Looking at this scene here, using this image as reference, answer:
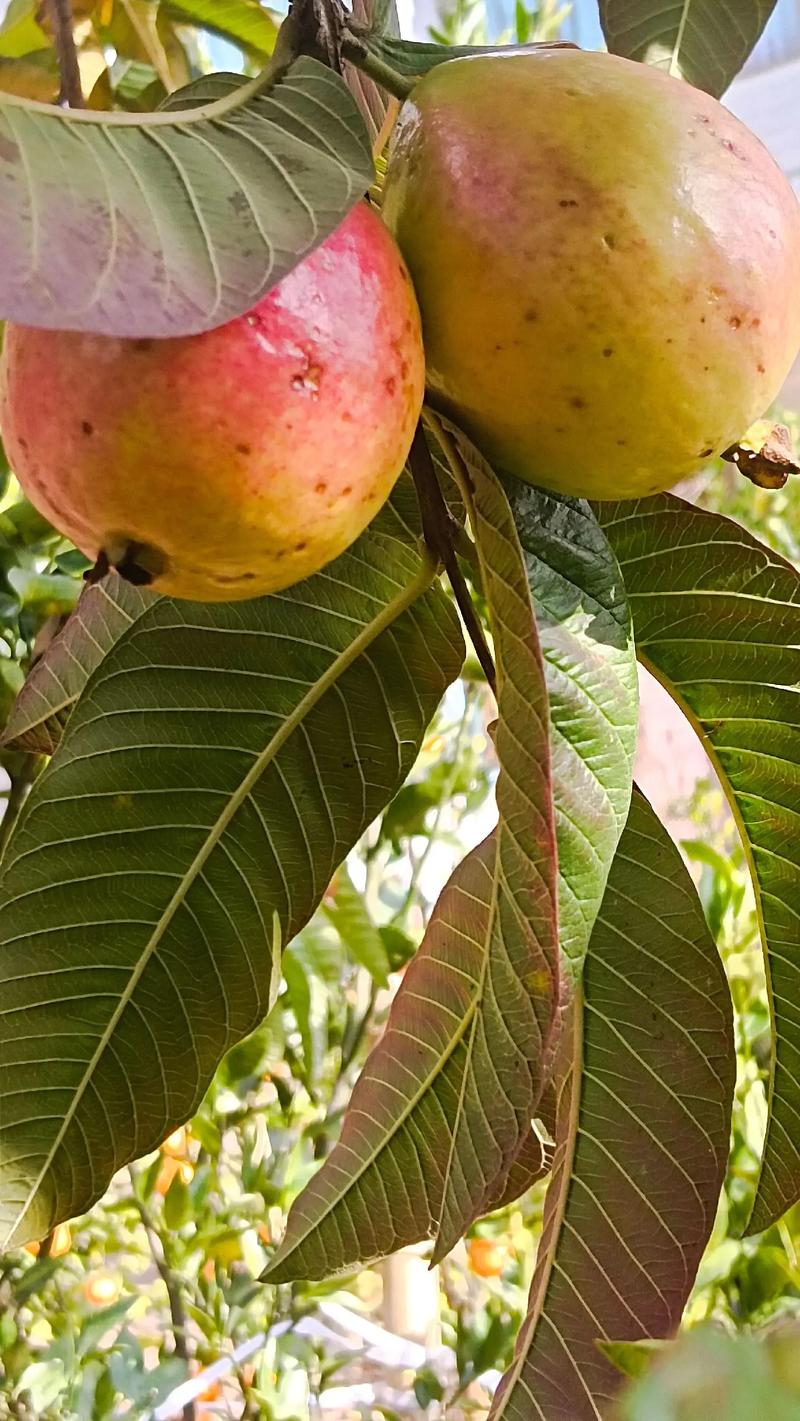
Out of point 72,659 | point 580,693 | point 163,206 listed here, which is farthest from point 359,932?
point 163,206

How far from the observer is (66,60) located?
0.47 metres

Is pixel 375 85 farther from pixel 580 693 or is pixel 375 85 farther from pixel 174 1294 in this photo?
pixel 174 1294

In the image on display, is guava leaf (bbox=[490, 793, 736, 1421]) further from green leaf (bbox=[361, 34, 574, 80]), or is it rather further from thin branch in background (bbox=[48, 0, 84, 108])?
thin branch in background (bbox=[48, 0, 84, 108])

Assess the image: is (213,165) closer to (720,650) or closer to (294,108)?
(294,108)

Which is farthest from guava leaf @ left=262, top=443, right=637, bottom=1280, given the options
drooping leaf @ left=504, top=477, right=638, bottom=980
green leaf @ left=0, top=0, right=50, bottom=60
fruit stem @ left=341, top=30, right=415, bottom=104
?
green leaf @ left=0, top=0, right=50, bottom=60

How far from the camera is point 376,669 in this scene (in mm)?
449

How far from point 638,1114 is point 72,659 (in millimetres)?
297

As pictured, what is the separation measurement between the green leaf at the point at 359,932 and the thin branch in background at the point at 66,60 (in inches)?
19.7

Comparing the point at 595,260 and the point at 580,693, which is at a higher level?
the point at 595,260

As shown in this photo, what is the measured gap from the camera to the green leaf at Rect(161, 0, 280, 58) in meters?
0.68

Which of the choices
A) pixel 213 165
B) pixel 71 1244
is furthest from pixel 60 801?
pixel 71 1244

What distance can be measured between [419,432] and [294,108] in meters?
0.11

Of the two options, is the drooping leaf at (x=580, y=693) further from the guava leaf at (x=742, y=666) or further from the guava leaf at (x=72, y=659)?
the guava leaf at (x=72, y=659)

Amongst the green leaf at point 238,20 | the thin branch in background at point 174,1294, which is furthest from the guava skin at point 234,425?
the thin branch in background at point 174,1294
